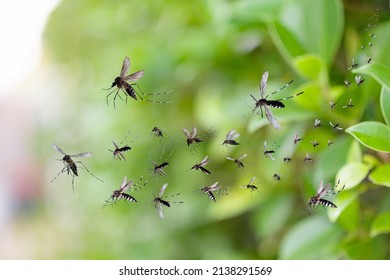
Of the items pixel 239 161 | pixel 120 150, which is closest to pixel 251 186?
pixel 239 161

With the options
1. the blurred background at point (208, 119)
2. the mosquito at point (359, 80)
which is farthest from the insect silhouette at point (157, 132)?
the mosquito at point (359, 80)

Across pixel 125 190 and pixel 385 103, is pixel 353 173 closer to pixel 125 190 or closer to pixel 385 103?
pixel 385 103

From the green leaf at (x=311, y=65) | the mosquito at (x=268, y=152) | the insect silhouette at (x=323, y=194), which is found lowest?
the insect silhouette at (x=323, y=194)

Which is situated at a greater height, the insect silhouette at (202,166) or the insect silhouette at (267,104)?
the insect silhouette at (202,166)

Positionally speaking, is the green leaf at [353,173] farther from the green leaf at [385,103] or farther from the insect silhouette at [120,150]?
the insect silhouette at [120,150]

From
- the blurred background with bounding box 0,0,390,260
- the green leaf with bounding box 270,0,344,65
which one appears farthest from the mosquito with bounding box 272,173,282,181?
the green leaf with bounding box 270,0,344,65
